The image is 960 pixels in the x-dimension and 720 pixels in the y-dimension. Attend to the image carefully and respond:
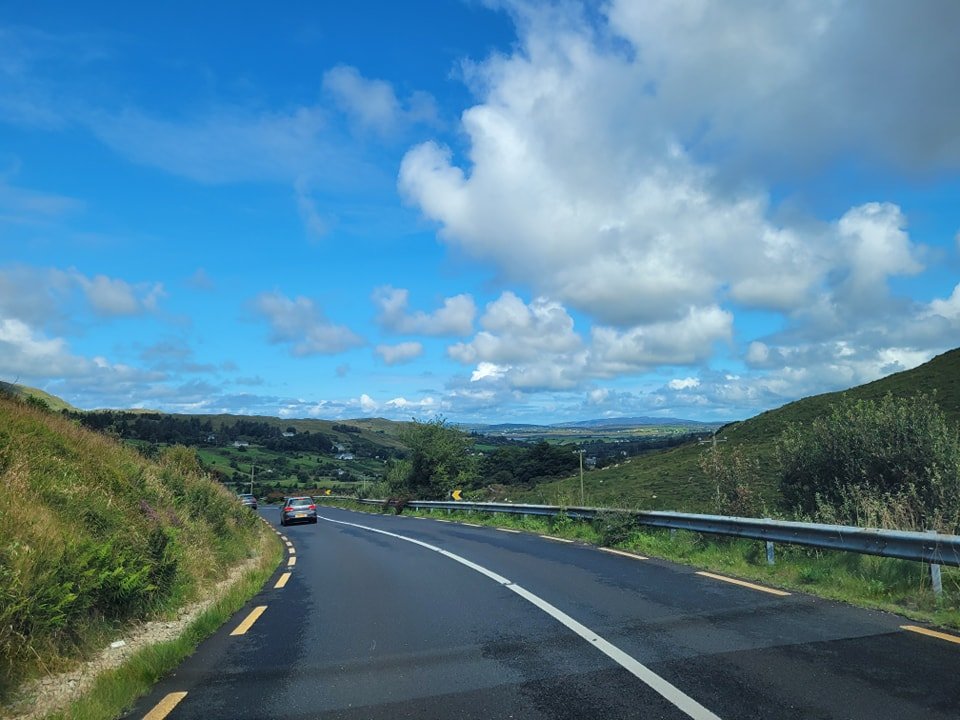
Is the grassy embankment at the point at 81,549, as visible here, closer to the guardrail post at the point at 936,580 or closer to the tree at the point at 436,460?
the guardrail post at the point at 936,580

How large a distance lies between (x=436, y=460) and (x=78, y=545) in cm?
3620

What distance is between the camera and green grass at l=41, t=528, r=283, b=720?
5.25 metres

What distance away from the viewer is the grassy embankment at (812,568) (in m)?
8.08

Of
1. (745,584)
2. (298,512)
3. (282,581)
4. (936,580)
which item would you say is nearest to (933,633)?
(936,580)

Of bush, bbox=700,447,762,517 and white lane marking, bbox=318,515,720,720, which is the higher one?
bush, bbox=700,447,762,517

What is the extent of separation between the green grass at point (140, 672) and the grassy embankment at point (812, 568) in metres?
7.37

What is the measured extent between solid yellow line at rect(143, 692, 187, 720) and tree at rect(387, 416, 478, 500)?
36390 mm

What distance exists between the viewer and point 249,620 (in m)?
8.91

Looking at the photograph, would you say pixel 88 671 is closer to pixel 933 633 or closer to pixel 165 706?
pixel 165 706

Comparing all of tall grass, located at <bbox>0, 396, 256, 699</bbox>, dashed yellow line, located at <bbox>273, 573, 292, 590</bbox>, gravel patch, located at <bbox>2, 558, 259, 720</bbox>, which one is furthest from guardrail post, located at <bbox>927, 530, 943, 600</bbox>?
dashed yellow line, located at <bbox>273, 573, 292, 590</bbox>

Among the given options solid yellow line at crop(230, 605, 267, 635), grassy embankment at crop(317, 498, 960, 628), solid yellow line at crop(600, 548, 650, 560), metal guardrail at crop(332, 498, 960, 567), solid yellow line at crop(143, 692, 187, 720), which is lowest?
solid yellow line at crop(230, 605, 267, 635)

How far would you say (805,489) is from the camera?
18.1m

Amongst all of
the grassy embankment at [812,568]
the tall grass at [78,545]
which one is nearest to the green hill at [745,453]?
the grassy embankment at [812,568]

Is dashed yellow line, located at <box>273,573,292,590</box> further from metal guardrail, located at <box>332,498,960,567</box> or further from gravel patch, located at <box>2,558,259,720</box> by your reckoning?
metal guardrail, located at <box>332,498,960,567</box>
